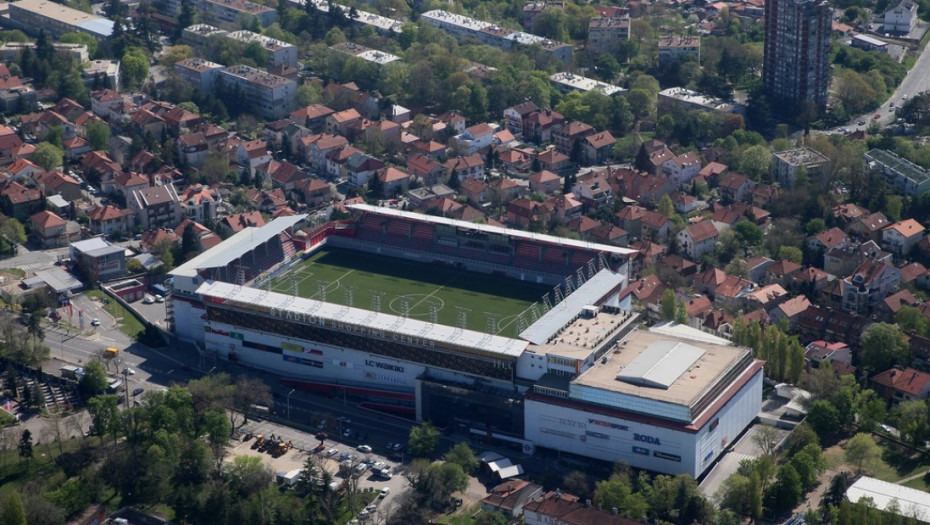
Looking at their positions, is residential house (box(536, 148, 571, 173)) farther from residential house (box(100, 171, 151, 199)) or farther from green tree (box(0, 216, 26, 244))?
green tree (box(0, 216, 26, 244))

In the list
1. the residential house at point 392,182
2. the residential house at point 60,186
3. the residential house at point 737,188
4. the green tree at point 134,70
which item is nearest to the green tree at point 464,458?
the residential house at point 392,182

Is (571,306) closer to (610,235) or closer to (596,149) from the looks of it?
(610,235)

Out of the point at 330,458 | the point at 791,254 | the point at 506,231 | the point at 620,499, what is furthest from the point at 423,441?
the point at 791,254

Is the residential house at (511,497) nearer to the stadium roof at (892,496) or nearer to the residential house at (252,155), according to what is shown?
the stadium roof at (892,496)

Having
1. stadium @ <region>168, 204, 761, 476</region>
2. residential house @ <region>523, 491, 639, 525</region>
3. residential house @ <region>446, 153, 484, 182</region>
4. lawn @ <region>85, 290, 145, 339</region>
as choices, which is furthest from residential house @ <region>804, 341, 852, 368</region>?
lawn @ <region>85, 290, 145, 339</region>

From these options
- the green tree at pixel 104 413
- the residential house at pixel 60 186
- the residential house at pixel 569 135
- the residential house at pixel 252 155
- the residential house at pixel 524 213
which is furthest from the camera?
the residential house at pixel 569 135

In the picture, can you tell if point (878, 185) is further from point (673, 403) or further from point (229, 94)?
point (229, 94)
